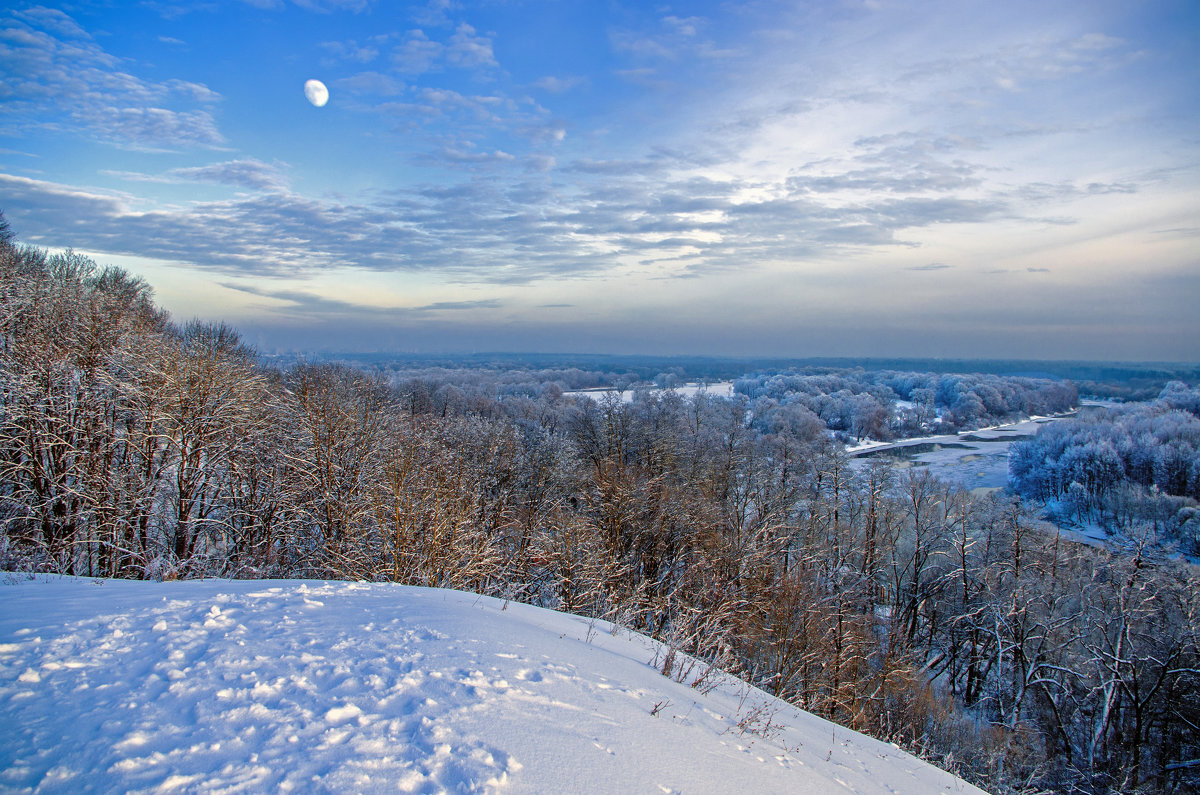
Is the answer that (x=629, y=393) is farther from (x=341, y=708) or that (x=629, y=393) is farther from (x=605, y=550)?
(x=341, y=708)

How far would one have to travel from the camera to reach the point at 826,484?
33.3 m

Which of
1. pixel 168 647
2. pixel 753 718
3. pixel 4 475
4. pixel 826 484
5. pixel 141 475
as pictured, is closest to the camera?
pixel 168 647

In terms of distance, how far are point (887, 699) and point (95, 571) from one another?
2312cm

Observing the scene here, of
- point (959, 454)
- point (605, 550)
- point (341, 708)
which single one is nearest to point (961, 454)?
point (959, 454)

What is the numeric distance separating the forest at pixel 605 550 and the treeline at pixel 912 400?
46.0m

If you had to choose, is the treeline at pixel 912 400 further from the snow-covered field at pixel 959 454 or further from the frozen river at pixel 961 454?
the frozen river at pixel 961 454

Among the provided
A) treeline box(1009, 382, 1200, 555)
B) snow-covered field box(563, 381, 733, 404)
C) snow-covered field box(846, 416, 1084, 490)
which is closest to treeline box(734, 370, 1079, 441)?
snow-covered field box(846, 416, 1084, 490)

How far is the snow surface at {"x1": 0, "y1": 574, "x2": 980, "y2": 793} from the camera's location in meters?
2.96

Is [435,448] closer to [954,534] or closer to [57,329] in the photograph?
[57,329]

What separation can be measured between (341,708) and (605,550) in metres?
12.6

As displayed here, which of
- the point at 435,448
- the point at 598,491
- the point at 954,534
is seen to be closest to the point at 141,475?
the point at 435,448

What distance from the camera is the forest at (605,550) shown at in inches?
547

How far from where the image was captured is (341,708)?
141 inches

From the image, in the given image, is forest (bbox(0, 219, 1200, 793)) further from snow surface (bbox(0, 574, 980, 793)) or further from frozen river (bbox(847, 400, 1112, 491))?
frozen river (bbox(847, 400, 1112, 491))
